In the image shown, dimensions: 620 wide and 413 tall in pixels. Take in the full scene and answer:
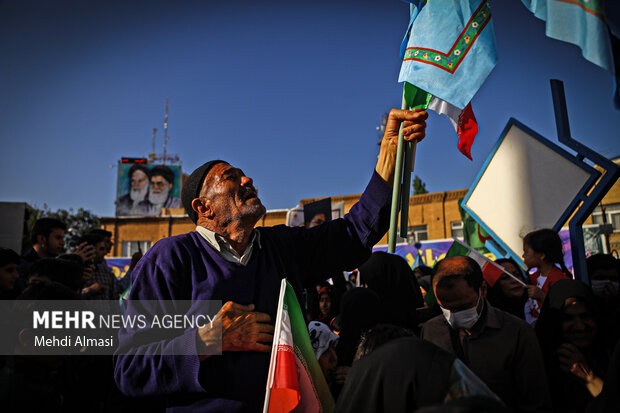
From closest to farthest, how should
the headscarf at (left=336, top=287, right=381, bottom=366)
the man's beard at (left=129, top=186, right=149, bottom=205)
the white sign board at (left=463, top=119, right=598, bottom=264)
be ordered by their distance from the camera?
the headscarf at (left=336, top=287, right=381, bottom=366) → the white sign board at (left=463, top=119, right=598, bottom=264) → the man's beard at (left=129, top=186, right=149, bottom=205)

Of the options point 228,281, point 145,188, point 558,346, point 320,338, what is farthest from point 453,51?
point 145,188

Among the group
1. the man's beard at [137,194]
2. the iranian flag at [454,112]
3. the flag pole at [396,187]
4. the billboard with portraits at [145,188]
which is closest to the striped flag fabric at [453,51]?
the iranian flag at [454,112]

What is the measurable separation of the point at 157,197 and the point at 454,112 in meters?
53.1

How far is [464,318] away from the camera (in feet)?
11.2

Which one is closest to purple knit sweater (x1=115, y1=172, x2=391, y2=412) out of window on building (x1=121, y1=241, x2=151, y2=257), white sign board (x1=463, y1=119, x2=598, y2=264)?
white sign board (x1=463, y1=119, x2=598, y2=264)

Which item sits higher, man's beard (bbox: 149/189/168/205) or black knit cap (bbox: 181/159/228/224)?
man's beard (bbox: 149/189/168/205)

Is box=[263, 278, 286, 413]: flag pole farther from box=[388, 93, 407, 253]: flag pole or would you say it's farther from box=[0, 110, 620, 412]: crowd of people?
box=[388, 93, 407, 253]: flag pole

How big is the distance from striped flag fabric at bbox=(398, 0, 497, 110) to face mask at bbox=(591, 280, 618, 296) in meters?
2.88

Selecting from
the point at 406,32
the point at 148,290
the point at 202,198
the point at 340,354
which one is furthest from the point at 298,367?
the point at 406,32

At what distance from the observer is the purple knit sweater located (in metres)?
1.90

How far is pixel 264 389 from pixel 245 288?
0.44 meters

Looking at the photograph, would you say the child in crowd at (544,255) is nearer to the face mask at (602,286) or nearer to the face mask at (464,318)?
the face mask at (602,286)

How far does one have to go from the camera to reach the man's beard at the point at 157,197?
52.6 m

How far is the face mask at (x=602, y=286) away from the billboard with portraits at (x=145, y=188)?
168ft
